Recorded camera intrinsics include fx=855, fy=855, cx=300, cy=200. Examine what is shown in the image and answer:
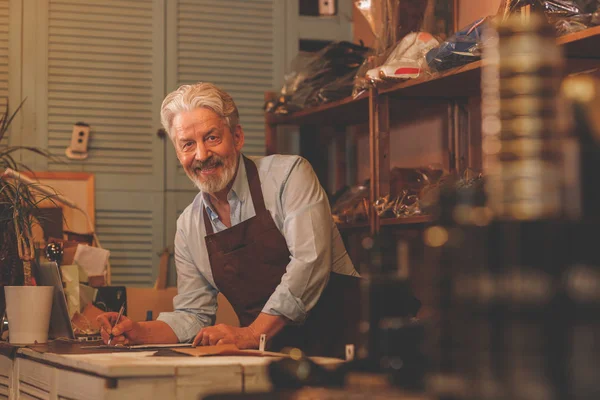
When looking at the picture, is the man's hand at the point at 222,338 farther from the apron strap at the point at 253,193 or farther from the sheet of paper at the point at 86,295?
the sheet of paper at the point at 86,295

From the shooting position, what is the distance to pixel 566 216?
0.79 meters

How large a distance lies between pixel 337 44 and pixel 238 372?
2385mm

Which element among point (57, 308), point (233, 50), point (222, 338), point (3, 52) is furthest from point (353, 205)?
point (3, 52)

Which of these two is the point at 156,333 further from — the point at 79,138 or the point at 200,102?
the point at 79,138

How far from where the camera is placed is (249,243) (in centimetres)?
262

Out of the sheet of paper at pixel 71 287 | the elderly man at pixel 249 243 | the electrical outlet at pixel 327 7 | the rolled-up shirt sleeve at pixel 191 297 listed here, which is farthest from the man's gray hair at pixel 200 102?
the electrical outlet at pixel 327 7

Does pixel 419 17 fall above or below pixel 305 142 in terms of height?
above

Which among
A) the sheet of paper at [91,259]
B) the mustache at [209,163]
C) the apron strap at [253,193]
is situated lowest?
the sheet of paper at [91,259]

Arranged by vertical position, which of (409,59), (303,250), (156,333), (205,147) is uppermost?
(409,59)

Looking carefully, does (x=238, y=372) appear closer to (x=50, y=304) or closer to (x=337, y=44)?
(x=50, y=304)

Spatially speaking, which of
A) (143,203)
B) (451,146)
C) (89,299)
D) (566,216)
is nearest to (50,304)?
(89,299)

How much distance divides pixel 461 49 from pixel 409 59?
1.32 feet

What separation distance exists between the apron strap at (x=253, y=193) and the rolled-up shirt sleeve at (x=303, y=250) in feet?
0.30

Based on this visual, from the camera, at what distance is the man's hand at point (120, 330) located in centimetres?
223
